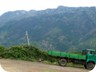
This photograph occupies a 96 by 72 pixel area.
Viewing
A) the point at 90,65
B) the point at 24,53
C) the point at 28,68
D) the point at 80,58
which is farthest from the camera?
the point at 24,53

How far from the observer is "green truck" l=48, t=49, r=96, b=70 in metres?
26.7

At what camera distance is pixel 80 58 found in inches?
1078

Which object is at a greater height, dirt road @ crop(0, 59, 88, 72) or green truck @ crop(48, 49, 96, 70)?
dirt road @ crop(0, 59, 88, 72)

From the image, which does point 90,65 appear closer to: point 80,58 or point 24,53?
point 80,58

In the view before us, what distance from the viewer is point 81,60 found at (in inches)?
1084

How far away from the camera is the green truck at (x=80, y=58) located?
26734 mm

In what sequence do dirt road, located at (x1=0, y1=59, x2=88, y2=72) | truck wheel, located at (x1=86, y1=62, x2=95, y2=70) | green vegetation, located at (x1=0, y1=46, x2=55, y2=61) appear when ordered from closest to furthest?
dirt road, located at (x1=0, y1=59, x2=88, y2=72)
truck wheel, located at (x1=86, y1=62, x2=95, y2=70)
green vegetation, located at (x1=0, y1=46, x2=55, y2=61)

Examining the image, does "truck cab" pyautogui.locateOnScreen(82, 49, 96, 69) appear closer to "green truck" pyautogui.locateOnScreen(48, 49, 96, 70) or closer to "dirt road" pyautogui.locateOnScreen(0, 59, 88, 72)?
"green truck" pyautogui.locateOnScreen(48, 49, 96, 70)

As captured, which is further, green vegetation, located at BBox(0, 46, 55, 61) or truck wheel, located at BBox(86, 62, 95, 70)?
green vegetation, located at BBox(0, 46, 55, 61)

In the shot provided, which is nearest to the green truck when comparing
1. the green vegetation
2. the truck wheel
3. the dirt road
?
the truck wheel

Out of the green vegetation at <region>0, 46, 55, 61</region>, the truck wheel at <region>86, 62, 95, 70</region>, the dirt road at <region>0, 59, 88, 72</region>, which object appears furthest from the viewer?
the green vegetation at <region>0, 46, 55, 61</region>

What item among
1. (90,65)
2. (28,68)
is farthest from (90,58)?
(28,68)

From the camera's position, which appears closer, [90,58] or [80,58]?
[90,58]

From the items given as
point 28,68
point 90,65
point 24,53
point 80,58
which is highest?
point 28,68
